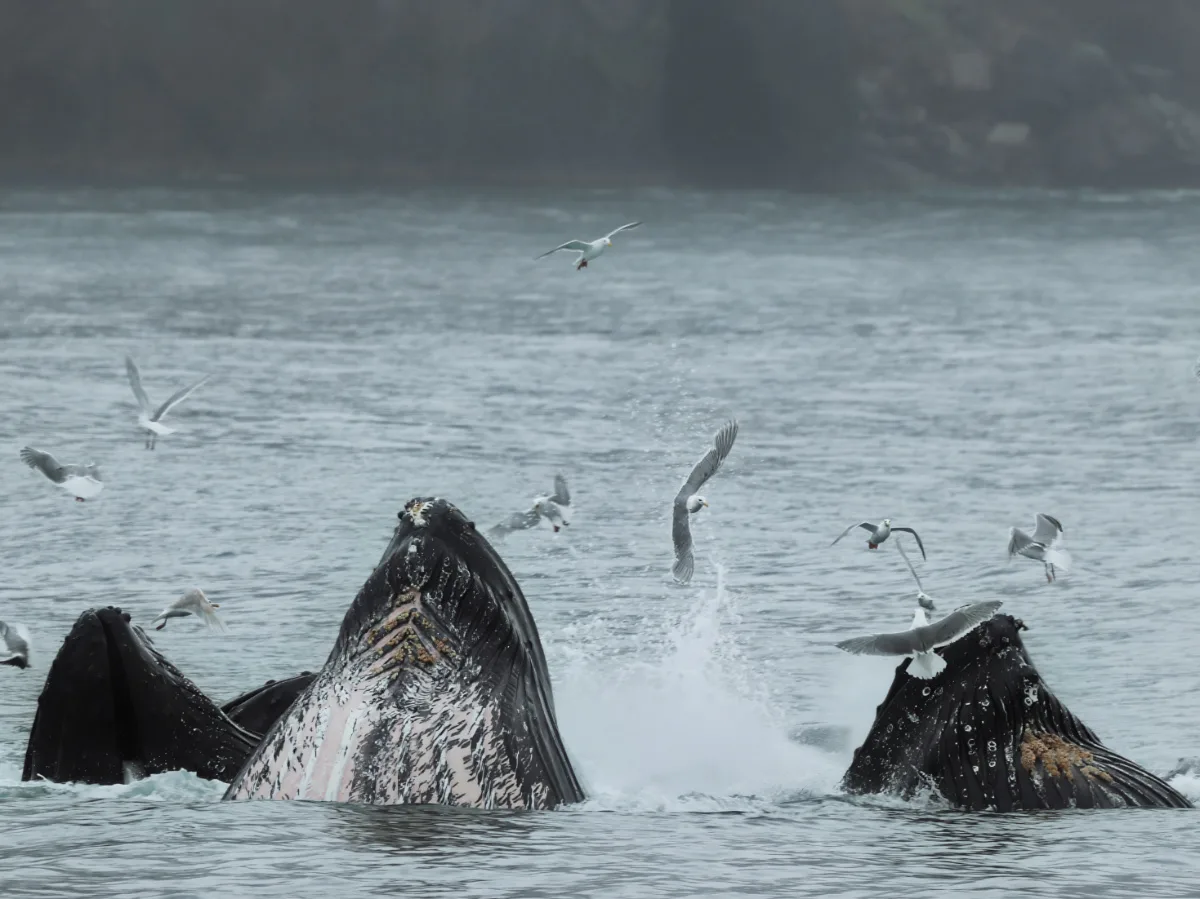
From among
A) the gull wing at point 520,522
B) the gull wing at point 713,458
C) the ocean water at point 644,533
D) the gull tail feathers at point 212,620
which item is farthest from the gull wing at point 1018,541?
the gull tail feathers at point 212,620

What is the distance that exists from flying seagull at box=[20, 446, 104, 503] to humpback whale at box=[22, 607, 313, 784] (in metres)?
9.82

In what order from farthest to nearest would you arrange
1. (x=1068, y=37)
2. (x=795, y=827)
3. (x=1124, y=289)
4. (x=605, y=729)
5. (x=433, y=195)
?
(x=433, y=195) → (x=1068, y=37) → (x=1124, y=289) → (x=605, y=729) → (x=795, y=827)

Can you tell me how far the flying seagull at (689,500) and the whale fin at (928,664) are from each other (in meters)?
6.11

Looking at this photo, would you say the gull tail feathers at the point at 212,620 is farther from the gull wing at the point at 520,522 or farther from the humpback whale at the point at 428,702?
the humpback whale at the point at 428,702

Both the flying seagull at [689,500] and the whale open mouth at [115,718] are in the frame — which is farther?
the flying seagull at [689,500]

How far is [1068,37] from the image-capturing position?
14475 centimetres

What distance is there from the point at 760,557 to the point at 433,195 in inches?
5189

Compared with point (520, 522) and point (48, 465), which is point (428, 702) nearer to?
point (520, 522)

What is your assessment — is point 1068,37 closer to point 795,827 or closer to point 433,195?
point 433,195

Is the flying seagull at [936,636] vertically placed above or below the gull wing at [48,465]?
below

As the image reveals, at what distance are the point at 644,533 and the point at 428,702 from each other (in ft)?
47.5

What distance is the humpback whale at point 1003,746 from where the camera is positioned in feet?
42.1

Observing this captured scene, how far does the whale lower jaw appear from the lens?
1217cm

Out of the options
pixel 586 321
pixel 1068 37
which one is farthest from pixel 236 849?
pixel 1068 37
